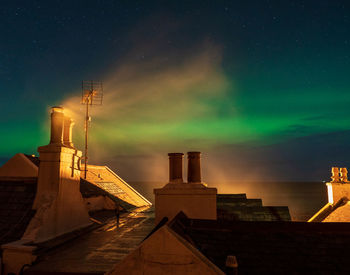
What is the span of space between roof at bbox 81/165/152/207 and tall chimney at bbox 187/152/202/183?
11.3 metres

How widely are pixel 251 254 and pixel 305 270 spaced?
1.13 m

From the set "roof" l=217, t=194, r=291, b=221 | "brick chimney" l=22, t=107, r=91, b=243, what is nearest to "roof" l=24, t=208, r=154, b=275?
"brick chimney" l=22, t=107, r=91, b=243

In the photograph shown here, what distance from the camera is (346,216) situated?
699 inches

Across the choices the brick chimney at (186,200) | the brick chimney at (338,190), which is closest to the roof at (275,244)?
the brick chimney at (186,200)

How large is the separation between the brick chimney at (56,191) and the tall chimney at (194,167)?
5264 mm

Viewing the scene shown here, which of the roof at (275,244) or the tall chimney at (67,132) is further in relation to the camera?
the tall chimney at (67,132)

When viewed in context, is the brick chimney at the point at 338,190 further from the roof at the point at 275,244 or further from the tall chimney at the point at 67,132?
the tall chimney at the point at 67,132

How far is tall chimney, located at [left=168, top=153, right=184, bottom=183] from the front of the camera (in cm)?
922

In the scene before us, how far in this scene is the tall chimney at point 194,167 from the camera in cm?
932

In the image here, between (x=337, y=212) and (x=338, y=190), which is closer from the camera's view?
(x=337, y=212)

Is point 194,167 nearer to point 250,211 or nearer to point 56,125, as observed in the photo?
point 250,211

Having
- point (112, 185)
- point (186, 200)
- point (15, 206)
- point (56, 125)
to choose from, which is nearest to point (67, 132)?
point (56, 125)

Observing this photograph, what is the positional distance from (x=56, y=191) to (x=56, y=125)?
2.84 metres

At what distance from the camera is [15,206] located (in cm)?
1035
